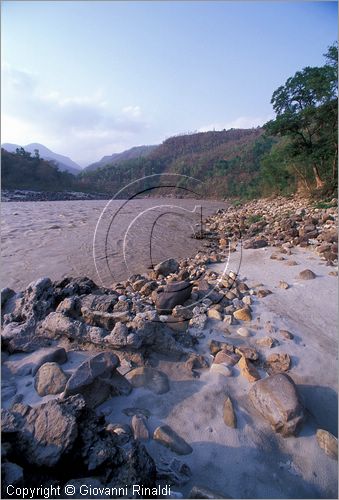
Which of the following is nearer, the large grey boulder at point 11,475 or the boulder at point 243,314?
the large grey boulder at point 11,475

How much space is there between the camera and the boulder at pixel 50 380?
7.30 feet

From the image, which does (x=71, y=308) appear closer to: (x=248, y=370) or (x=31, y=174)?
(x=248, y=370)

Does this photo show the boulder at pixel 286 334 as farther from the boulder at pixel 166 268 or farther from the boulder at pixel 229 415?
the boulder at pixel 166 268

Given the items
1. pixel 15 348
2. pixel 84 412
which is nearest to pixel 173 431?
pixel 84 412

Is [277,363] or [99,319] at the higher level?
[99,319]

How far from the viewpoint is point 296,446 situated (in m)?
1.96

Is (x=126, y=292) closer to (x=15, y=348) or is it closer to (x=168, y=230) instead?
(x=15, y=348)

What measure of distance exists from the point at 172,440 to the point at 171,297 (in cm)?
193

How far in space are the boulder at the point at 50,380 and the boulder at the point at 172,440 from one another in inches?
34.2

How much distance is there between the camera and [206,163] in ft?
112

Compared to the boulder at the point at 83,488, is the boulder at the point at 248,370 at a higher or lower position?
higher

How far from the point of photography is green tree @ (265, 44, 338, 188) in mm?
9164

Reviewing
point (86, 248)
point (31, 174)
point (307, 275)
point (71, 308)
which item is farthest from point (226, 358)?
point (31, 174)

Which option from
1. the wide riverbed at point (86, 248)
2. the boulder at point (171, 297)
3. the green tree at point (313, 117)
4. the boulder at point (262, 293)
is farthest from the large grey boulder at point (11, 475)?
the green tree at point (313, 117)
